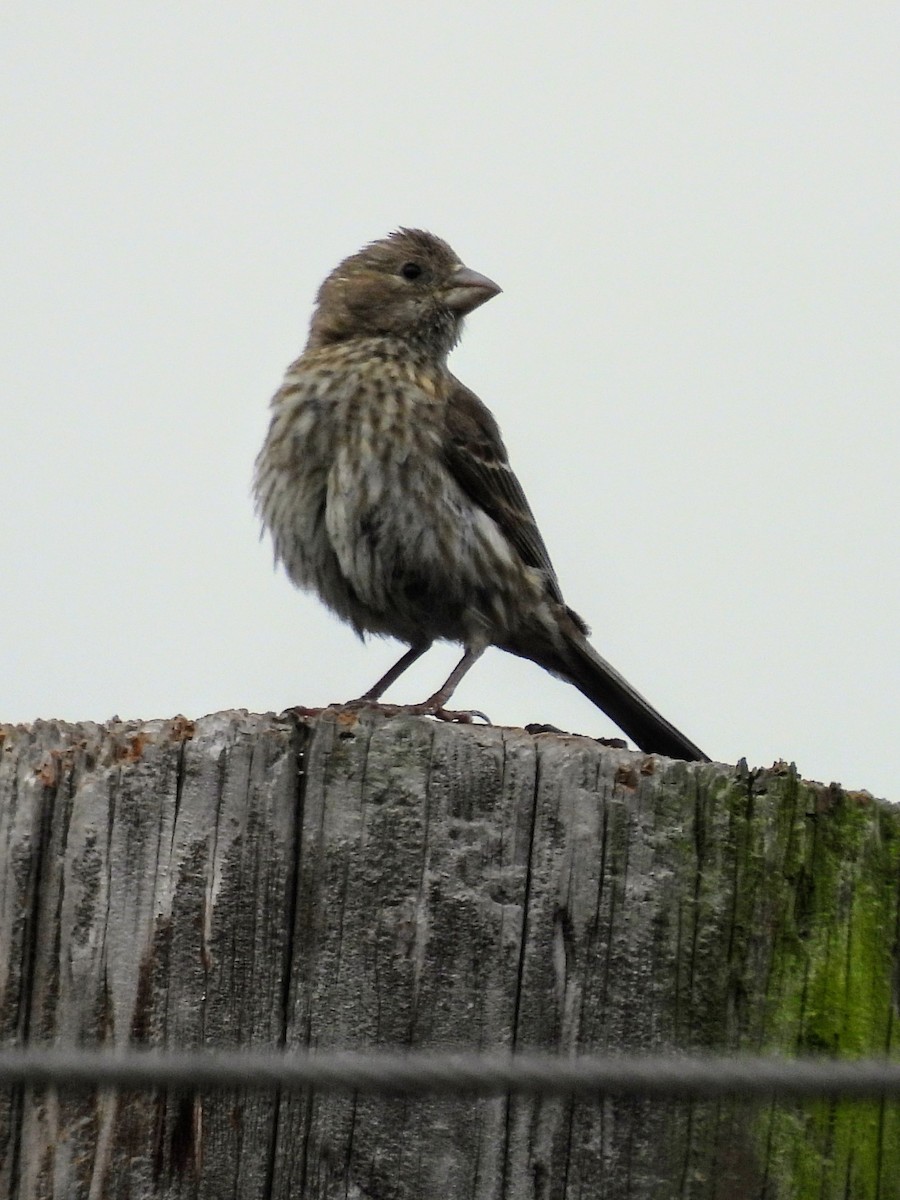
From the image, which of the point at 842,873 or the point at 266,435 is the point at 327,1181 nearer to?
the point at 842,873

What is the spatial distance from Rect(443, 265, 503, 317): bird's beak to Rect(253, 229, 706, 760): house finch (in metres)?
0.25

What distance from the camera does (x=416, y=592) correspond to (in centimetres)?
553

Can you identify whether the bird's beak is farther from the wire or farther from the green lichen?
the wire

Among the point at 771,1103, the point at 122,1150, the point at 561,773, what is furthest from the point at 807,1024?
the point at 122,1150

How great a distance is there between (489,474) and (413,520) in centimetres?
46

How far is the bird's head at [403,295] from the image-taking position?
20.8ft

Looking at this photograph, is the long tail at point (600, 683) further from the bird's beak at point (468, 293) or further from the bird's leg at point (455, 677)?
the bird's beak at point (468, 293)

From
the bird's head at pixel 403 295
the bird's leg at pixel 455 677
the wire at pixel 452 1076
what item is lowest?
the wire at pixel 452 1076

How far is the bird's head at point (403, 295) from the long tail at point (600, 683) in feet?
3.67

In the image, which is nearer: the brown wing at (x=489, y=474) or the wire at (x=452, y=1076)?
the wire at (x=452, y=1076)

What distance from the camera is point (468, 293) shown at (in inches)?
254

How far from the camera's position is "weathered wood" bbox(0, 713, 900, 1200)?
254 centimetres

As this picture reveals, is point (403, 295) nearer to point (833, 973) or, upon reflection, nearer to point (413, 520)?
point (413, 520)

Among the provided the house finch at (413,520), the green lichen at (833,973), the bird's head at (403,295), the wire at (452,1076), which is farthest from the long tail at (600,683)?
the wire at (452,1076)
